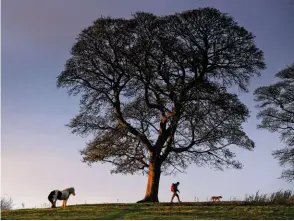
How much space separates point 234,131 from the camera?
31.5 m

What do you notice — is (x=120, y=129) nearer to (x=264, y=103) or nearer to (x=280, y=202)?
(x=280, y=202)

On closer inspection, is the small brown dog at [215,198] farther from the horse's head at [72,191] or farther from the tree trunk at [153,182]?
the horse's head at [72,191]

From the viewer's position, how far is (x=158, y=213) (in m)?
23.4

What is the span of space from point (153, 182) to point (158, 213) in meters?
7.85

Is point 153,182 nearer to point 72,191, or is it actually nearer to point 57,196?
point 72,191

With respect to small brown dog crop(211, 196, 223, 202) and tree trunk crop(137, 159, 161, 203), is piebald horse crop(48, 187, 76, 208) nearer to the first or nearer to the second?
tree trunk crop(137, 159, 161, 203)

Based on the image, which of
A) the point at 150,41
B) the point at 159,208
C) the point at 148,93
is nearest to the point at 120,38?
the point at 150,41

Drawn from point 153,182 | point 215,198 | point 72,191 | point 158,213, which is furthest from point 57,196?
point 215,198

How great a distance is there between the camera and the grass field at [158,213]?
73.3ft

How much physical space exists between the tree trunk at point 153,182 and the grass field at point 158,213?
3.91m

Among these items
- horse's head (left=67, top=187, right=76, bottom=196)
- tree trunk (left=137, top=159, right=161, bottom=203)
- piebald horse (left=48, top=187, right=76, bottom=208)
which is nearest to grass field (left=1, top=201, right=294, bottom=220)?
piebald horse (left=48, top=187, right=76, bottom=208)

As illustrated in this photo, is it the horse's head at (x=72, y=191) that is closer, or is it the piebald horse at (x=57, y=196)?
the piebald horse at (x=57, y=196)

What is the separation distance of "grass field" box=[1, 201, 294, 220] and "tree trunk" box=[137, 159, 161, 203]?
3.91 meters

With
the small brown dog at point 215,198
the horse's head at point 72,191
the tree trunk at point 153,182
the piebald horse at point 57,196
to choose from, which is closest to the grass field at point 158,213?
the piebald horse at point 57,196
